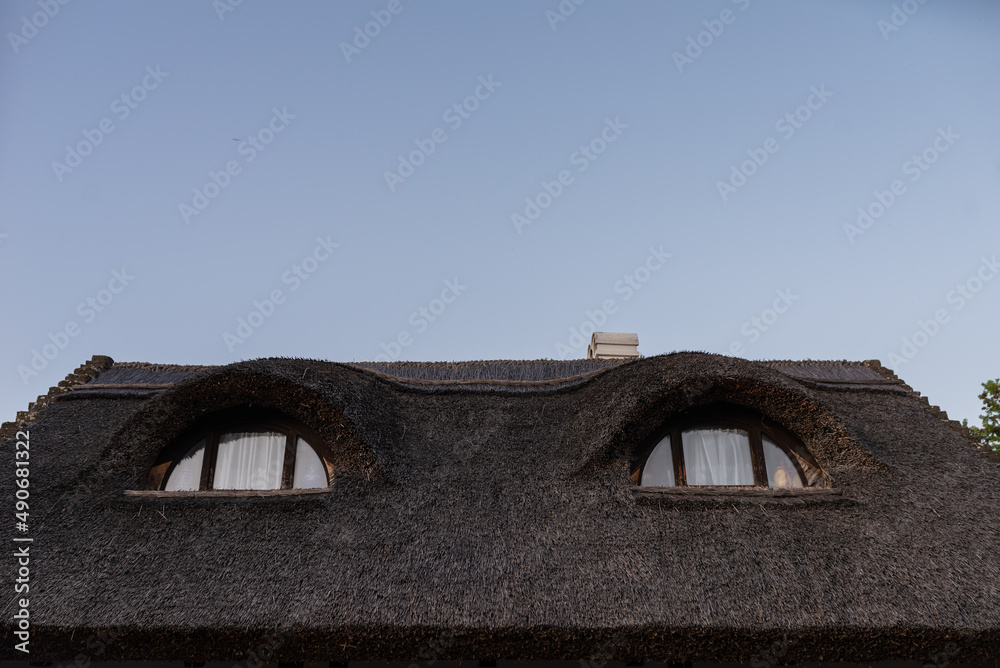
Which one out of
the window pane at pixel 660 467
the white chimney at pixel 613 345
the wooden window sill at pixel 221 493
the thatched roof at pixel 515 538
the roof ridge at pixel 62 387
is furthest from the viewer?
the white chimney at pixel 613 345

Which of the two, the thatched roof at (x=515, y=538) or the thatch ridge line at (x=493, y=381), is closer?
the thatched roof at (x=515, y=538)

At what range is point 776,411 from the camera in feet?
18.0

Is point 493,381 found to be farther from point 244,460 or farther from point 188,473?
point 188,473

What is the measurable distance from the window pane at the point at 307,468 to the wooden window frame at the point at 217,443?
25mm

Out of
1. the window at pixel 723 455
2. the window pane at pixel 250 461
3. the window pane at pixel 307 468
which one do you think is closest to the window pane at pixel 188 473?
the window pane at pixel 250 461

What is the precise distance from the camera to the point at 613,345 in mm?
8344

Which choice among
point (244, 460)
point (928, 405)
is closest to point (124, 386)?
point (244, 460)

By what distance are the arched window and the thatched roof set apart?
21 centimetres

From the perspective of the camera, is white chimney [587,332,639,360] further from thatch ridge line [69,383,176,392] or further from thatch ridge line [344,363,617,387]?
thatch ridge line [69,383,176,392]

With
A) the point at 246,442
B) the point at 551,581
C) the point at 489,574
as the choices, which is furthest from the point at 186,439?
the point at 551,581

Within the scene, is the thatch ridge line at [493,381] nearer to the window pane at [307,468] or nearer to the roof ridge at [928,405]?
the window pane at [307,468]

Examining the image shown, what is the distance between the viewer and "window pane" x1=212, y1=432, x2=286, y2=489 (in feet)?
18.0

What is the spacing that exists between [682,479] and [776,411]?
93 cm

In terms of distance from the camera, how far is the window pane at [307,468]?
5398mm
